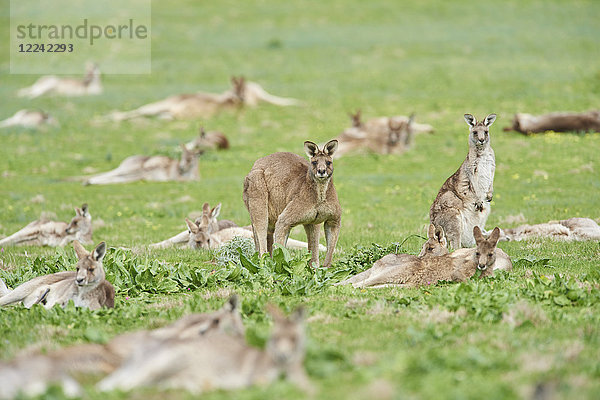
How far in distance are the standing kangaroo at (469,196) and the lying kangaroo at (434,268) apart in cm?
189

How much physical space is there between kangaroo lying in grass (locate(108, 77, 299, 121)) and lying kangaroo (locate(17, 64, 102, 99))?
5.11 metres

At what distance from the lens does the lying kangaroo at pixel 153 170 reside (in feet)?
70.0

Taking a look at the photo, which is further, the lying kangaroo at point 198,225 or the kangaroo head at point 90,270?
the lying kangaroo at point 198,225

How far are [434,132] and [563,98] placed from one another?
619 cm

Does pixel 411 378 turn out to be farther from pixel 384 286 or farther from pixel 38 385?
pixel 384 286

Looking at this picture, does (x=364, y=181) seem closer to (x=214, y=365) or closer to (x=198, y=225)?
(x=198, y=225)

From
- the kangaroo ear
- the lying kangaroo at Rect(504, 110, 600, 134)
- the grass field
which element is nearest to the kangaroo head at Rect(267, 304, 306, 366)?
the grass field

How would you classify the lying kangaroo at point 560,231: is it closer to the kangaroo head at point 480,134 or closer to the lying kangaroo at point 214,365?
the kangaroo head at point 480,134

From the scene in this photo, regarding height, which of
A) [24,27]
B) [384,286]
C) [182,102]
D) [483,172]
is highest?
[24,27]

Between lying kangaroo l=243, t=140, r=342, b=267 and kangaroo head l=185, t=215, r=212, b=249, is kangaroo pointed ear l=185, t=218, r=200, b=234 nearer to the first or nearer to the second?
kangaroo head l=185, t=215, r=212, b=249

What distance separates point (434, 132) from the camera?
25.6 meters

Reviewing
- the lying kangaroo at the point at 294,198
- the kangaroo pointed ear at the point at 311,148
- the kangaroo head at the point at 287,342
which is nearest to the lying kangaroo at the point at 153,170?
the lying kangaroo at the point at 294,198

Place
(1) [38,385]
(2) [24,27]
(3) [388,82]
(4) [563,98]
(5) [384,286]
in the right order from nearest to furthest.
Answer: (1) [38,385] → (5) [384,286] → (4) [563,98] → (3) [388,82] → (2) [24,27]

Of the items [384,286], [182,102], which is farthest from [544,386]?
[182,102]
